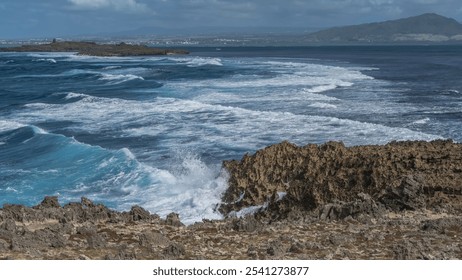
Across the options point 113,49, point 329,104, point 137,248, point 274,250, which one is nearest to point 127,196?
point 137,248

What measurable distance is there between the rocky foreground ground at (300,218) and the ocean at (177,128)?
160 cm

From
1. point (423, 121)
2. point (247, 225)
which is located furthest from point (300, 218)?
point (423, 121)

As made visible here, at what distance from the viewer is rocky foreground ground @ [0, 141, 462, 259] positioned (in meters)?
8.30

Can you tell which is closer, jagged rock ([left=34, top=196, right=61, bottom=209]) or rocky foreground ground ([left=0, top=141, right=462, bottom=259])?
rocky foreground ground ([left=0, top=141, right=462, bottom=259])

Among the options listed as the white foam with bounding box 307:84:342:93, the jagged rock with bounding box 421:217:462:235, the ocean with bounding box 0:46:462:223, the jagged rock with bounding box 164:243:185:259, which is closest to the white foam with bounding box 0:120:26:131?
the ocean with bounding box 0:46:462:223

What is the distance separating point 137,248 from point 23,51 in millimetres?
128232

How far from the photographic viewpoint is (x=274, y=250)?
8148 millimetres

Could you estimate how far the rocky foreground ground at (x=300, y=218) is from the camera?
27.2ft

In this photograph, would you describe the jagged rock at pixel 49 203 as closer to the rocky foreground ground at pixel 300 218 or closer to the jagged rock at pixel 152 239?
the rocky foreground ground at pixel 300 218

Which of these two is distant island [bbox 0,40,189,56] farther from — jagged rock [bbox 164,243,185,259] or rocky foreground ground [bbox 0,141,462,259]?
jagged rock [bbox 164,243,185,259]

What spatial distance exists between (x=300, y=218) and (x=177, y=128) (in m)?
14.7

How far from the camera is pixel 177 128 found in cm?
2456

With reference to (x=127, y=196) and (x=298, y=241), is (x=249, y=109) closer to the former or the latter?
(x=127, y=196)

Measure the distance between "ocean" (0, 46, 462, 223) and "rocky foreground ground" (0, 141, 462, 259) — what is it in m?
1.60
